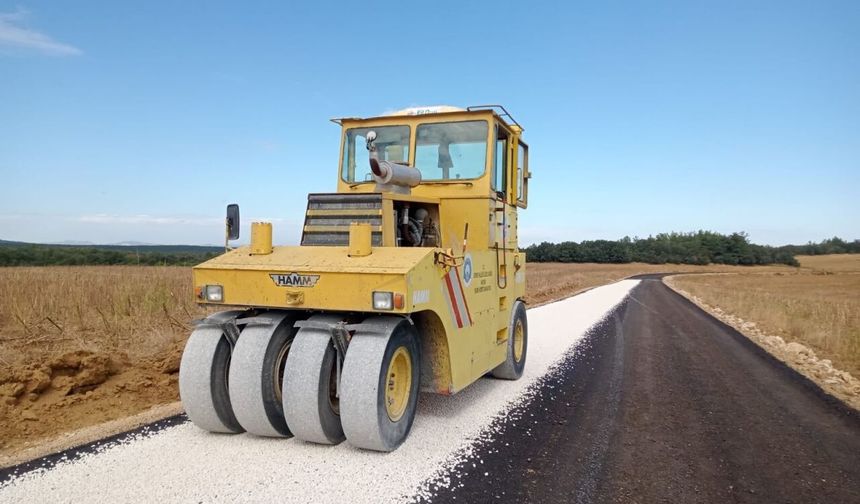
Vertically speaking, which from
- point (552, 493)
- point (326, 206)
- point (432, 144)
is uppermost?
point (432, 144)

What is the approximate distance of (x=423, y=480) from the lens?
4.02 m

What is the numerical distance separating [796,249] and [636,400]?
Result: 412 ft

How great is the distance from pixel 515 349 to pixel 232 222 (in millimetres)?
3781

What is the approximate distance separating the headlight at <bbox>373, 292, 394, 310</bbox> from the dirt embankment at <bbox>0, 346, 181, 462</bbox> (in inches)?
114

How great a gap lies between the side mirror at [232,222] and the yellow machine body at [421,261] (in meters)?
0.14

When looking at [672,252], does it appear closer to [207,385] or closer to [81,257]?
[81,257]

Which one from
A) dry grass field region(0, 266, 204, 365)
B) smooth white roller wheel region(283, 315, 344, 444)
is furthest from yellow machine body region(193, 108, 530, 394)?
dry grass field region(0, 266, 204, 365)

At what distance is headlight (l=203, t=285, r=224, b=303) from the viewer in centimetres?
477

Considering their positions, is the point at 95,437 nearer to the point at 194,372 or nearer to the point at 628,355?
the point at 194,372

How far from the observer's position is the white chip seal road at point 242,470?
3.66 m

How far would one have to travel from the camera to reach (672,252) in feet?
273

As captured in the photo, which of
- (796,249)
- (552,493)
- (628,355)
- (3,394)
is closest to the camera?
(552,493)

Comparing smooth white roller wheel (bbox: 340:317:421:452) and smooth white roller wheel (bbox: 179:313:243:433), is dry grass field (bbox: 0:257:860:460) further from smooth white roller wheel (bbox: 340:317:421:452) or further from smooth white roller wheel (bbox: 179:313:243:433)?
smooth white roller wheel (bbox: 340:317:421:452)

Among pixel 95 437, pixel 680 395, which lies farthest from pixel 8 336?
pixel 680 395
